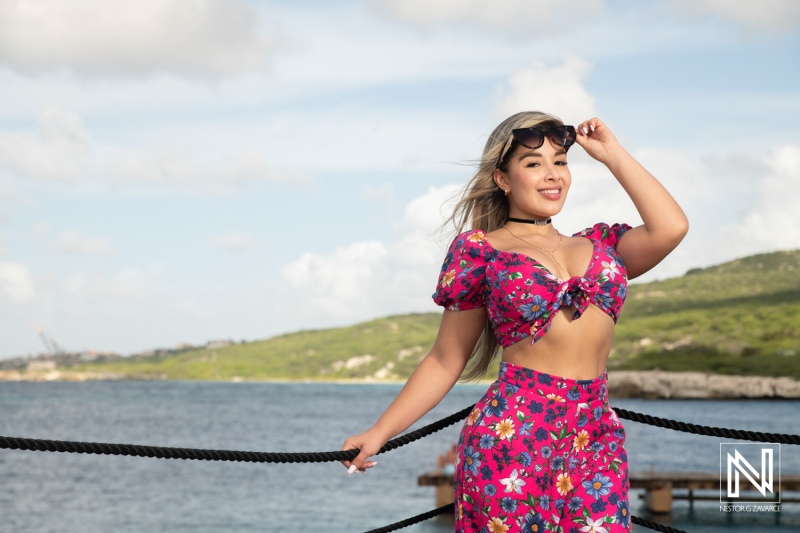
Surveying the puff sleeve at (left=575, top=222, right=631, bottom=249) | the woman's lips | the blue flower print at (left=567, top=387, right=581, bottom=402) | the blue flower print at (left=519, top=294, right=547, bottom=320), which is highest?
the woman's lips

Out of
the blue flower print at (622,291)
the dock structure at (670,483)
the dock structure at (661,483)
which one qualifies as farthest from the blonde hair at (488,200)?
the dock structure at (670,483)

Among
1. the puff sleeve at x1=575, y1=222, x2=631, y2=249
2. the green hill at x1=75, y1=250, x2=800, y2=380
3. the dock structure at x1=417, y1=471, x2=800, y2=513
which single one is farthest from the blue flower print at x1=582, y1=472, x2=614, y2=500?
the green hill at x1=75, y1=250, x2=800, y2=380

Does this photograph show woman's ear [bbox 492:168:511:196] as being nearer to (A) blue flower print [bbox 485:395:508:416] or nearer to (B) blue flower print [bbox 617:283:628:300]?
(B) blue flower print [bbox 617:283:628:300]

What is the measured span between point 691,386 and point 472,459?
98.2 m

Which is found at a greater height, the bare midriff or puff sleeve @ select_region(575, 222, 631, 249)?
puff sleeve @ select_region(575, 222, 631, 249)

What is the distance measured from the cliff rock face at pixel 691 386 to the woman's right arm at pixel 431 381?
3662 inches

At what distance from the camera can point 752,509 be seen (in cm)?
2839

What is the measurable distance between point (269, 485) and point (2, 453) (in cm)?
2680

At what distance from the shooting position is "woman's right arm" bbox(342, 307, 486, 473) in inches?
118

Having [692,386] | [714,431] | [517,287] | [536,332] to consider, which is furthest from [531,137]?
[692,386]

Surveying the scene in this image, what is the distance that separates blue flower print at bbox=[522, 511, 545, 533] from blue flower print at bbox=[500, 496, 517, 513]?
0.14 feet

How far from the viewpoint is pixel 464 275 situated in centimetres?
300

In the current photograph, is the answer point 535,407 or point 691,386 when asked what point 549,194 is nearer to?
point 535,407

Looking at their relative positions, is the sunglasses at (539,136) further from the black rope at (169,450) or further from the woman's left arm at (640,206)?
the black rope at (169,450)
